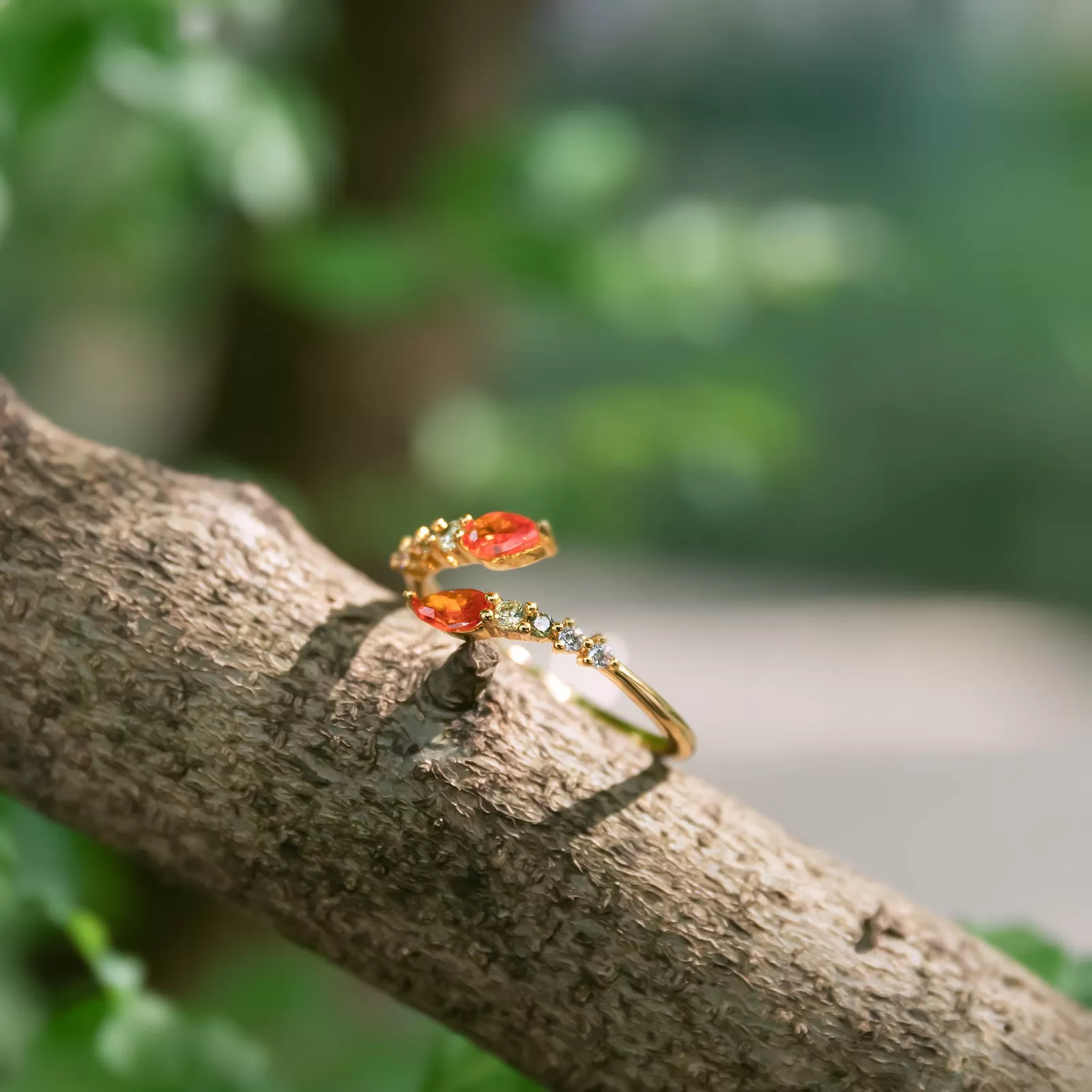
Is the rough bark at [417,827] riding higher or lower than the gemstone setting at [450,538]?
lower

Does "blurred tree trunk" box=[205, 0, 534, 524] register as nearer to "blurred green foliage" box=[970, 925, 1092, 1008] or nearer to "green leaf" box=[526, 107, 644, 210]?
"green leaf" box=[526, 107, 644, 210]

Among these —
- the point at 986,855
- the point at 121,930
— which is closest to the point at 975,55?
the point at 986,855

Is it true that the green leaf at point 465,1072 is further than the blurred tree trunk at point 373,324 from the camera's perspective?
No

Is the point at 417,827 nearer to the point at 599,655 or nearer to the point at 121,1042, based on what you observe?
the point at 599,655

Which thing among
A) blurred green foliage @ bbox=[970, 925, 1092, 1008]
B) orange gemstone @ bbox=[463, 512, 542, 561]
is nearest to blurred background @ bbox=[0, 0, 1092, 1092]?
blurred green foliage @ bbox=[970, 925, 1092, 1008]

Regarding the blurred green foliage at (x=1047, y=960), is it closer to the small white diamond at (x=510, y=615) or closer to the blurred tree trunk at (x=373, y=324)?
the small white diamond at (x=510, y=615)

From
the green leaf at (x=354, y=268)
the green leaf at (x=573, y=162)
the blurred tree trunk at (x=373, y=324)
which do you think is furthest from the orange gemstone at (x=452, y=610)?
the blurred tree trunk at (x=373, y=324)

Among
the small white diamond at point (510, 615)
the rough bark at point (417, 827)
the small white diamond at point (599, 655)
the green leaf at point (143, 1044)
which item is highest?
the small white diamond at point (599, 655)

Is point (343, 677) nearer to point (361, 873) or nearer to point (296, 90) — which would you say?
point (361, 873)
